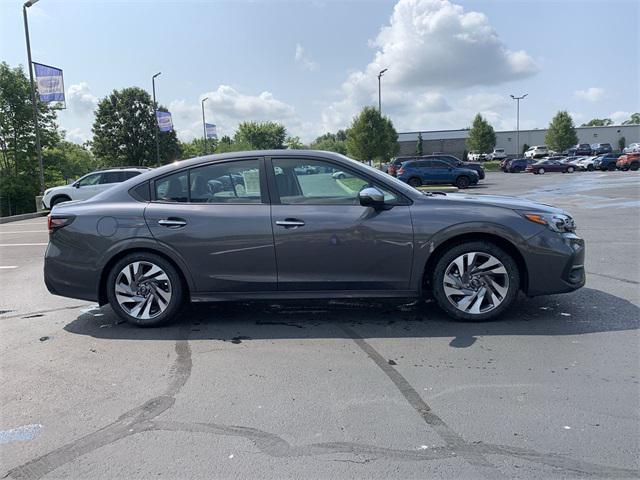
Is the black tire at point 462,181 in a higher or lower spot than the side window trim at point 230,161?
lower

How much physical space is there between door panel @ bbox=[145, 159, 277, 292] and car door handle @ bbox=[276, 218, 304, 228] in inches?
4.1

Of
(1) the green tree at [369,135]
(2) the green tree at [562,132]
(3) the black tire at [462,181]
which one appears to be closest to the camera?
(3) the black tire at [462,181]

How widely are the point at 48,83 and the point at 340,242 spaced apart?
729 inches

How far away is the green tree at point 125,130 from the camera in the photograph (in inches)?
2280

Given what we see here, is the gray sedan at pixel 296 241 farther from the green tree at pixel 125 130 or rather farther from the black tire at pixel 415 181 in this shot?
the green tree at pixel 125 130

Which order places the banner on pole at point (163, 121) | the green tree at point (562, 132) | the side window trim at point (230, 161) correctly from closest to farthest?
the side window trim at point (230, 161)
the banner on pole at point (163, 121)
the green tree at point (562, 132)

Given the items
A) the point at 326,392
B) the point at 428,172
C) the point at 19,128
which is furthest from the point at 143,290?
the point at 19,128

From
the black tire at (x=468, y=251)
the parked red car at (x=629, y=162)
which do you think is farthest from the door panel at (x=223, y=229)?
the parked red car at (x=629, y=162)

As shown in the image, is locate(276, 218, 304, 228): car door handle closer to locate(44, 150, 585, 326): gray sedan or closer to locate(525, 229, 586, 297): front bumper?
locate(44, 150, 585, 326): gray sedan

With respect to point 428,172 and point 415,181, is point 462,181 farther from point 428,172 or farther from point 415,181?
point 415,181

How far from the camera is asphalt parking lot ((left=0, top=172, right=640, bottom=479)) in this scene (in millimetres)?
2648

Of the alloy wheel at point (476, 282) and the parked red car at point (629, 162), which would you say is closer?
the alloy wheel at point (476, 282)

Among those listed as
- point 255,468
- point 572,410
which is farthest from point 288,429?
point 572,410

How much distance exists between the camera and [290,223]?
4.52 meters
